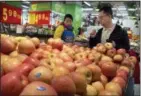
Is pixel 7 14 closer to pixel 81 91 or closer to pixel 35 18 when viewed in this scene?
pixel 35 18

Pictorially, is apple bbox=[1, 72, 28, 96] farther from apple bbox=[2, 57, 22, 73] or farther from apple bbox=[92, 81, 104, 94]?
apple bbox=[92, 81, 104, 94]

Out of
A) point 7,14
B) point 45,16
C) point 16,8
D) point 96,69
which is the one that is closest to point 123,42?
point 96,69

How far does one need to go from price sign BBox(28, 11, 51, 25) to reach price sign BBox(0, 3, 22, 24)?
250cm

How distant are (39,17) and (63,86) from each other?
44.2ft

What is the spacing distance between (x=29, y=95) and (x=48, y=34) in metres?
6.84

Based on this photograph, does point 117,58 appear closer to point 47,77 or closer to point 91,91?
point 91,91

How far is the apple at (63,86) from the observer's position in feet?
3.56

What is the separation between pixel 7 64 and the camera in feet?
4.31

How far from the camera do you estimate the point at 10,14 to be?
1045cm

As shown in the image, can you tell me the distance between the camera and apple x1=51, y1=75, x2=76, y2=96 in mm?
1086

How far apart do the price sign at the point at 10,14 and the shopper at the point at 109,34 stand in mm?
6671

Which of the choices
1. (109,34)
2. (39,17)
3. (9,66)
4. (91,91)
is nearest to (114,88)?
(91,91)

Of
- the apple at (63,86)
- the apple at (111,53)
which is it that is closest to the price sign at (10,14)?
the apple at (111,53)

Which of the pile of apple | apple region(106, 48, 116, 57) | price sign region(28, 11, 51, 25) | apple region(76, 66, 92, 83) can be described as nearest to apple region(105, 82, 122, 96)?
the pile of apple
